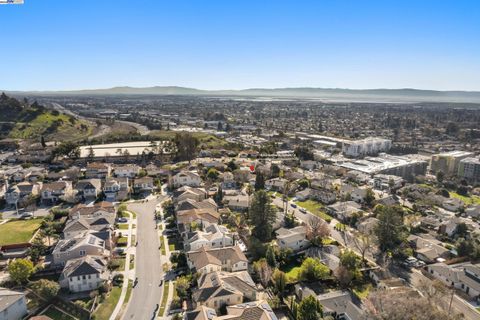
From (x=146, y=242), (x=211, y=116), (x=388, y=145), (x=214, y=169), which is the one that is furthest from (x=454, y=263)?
(x=211, y=116)

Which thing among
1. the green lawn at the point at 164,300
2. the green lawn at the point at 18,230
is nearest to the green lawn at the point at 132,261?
the green lawn at the point at 164,300

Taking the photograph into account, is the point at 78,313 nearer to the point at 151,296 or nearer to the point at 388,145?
the point at 151,296

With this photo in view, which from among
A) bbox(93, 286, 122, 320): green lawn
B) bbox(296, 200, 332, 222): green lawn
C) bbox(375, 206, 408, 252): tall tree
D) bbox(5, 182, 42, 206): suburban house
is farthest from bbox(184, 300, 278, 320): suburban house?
bbox(5, 182, 42, 206): suburban house

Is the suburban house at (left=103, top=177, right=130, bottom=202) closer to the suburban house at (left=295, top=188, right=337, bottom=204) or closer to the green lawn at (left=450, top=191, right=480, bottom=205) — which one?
Result: the suburban house at (left=295, top=188, right=337, bottom=204)

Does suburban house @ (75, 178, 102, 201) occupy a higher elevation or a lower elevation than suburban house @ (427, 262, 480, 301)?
higher

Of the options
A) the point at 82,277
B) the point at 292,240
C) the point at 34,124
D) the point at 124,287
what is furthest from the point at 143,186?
the point at 34,124
